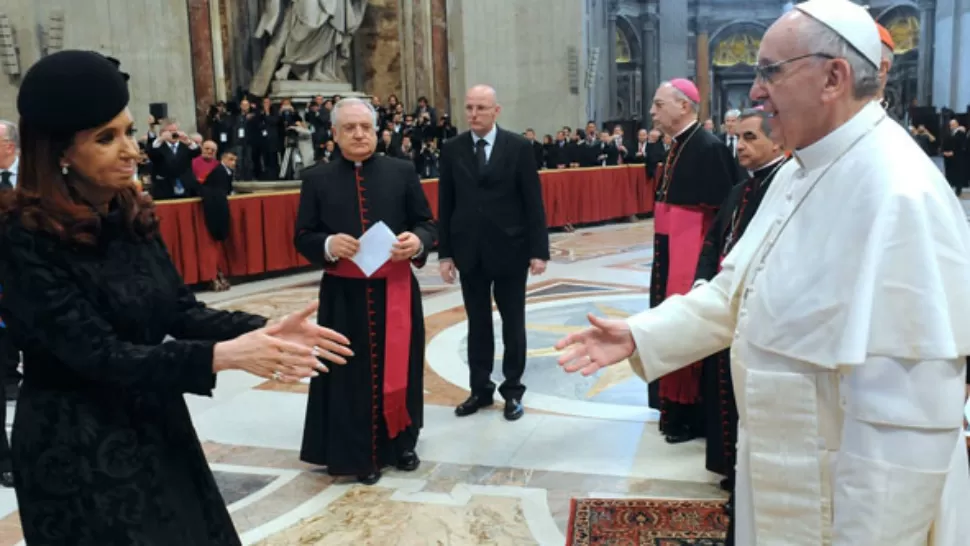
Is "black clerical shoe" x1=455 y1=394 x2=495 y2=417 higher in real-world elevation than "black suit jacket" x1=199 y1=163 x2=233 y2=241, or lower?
lower

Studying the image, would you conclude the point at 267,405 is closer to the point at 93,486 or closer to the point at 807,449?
the point at 93,486

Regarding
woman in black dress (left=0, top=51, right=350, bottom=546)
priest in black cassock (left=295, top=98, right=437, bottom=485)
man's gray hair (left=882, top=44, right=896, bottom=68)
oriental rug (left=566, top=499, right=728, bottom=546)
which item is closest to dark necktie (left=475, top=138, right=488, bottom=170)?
priest in black cassock (left=295, top=98, right=437, bottom=485)

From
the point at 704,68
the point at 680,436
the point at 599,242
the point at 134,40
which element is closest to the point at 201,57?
the point at 134,40

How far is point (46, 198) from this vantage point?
1799 millimetres

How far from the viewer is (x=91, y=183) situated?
1910 mm

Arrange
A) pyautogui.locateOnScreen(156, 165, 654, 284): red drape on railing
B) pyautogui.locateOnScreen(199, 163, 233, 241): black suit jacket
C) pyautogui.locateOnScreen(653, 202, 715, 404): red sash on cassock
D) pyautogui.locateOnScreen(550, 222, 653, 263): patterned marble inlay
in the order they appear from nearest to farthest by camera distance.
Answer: pyautogui.locateOnScreen(653, 202, 715, 404): red sash on cassock
pyautogui.locateOnScreen(156, 165, 654, 284): red drape on railing
pyautogui.locateOnScreen(199, 163, 233, 241): black suit jacket
pyautogui.locateOnScreen(550, 222, 653, 263): patterned marble inlay

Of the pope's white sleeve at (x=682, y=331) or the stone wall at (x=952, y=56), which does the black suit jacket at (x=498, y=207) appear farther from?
the stone wall at (x=952, y=56)

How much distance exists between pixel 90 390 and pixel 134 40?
12.7 meters

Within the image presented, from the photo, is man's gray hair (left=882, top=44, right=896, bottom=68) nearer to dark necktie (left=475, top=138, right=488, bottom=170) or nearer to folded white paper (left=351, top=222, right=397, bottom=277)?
folded white paper (left=351, top=222, right=397, bottom=277)

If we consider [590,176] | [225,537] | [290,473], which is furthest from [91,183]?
[590,176]

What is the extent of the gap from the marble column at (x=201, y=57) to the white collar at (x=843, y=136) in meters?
13.7

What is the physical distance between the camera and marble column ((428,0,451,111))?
58.6 ft

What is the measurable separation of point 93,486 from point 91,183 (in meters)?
0.66

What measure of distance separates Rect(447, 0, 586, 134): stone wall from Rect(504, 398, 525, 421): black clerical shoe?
1413cm
